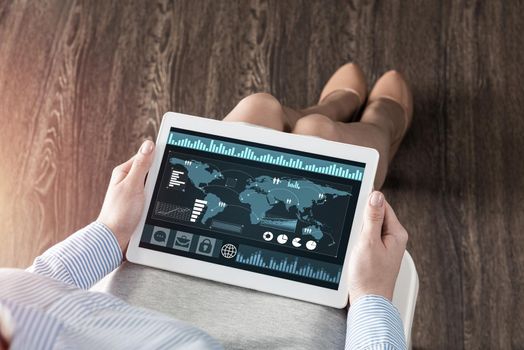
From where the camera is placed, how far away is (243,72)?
60.9 inches

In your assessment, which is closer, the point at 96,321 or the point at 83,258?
the point at 96,321

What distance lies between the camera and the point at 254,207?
2.92 feet

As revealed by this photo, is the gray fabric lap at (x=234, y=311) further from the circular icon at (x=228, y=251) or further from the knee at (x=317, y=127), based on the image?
the knee at (x=317, y=127)

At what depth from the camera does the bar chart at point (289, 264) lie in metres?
0.85

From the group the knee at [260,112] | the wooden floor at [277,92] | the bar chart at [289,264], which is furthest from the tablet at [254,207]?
the wooden floor at [277,92]

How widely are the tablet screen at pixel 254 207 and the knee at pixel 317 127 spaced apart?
185 mm

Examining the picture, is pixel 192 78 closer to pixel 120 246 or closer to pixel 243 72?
pixel 243 72

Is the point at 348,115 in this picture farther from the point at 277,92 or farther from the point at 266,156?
the point at 266,156

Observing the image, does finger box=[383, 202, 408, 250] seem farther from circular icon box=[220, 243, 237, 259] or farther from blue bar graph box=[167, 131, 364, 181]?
circular icon box=[220, 243, 237, 259]

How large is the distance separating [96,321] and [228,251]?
11.5 inches

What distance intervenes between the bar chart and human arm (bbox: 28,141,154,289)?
17 centimetres

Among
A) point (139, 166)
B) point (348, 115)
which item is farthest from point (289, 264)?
point (348, 115)

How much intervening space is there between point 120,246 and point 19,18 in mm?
1014

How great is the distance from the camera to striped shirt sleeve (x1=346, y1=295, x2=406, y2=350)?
762mm
